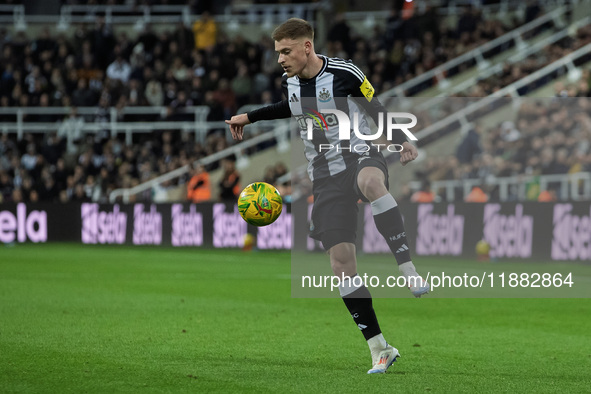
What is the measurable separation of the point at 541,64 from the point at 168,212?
9058 mm

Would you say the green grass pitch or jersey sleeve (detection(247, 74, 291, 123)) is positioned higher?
jersey sleeve (detection(247, 74, 291, 123))

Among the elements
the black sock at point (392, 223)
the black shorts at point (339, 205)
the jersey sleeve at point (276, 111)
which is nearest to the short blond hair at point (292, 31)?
the jersey sleeve at point (276, 111)

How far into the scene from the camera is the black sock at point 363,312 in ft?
22.0

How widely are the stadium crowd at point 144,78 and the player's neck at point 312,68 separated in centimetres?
1640

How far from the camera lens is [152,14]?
29703mm

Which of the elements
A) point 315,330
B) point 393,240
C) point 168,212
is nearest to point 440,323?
point 315,330

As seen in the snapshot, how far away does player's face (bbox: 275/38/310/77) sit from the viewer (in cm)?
659

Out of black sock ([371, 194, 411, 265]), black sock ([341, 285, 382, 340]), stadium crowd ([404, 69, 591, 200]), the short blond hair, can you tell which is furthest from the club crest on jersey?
stadium crowd ([404, 69, 591, 200])

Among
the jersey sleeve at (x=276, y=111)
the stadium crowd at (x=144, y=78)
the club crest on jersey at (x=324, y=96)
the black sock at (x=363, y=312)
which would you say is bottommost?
the black sock at (x=363, y=312)

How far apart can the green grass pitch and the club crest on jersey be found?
6.06 feet

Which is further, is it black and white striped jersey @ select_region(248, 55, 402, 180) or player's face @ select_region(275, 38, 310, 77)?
black and white striped jersey @ select_region(248, 55, 402, 180)

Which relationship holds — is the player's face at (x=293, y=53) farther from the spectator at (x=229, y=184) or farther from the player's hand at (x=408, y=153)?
the spectator at (x=229, y=184)

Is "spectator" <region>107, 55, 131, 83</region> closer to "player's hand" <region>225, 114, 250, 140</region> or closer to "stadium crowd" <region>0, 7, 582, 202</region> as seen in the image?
"stadium crowd" <region>0, 7, 582, 202</region>

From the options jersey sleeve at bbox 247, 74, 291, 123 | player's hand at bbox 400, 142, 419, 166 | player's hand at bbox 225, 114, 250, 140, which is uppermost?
jersey sleeve at bbox 247, 74, 291, 123
